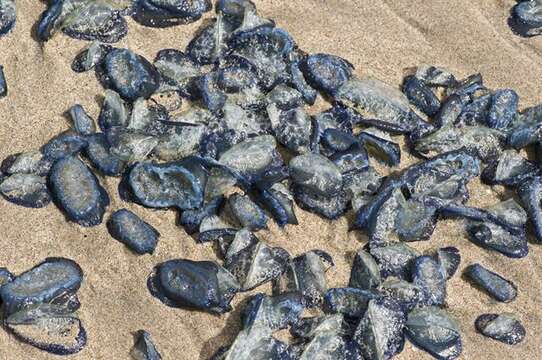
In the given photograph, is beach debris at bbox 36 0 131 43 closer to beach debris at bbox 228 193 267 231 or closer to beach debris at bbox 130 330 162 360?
beach debris at bbox 228 193 267 231

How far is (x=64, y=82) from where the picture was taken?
3736 millimetres

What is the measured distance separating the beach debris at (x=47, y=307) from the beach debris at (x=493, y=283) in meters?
1.51

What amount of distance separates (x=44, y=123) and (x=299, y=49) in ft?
4.02

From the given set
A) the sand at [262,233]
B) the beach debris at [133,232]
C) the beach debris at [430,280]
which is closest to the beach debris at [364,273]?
the sand at [262,233]

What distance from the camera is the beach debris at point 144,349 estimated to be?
2.99 m

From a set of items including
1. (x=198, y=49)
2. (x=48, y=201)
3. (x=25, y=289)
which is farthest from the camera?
(x=198, y=49)

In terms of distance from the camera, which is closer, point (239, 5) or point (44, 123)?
point (44, 123)

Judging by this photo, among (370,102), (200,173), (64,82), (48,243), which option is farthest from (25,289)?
(370,102)

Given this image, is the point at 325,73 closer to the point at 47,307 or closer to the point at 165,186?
the point at 165,186

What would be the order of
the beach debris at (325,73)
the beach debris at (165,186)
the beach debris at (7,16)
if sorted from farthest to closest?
the beach debris at (7,16) → the beach debris at (325,73) → the beach debris at (165,186)

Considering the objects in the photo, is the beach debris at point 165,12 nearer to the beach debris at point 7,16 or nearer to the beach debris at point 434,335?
the beach debris at point 7,16

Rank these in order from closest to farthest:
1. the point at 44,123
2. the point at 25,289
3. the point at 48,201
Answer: the point at 25,289 < the point at 48,201 < the point at 44,123

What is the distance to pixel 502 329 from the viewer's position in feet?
10.4

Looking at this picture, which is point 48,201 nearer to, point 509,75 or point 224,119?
point 224,119
